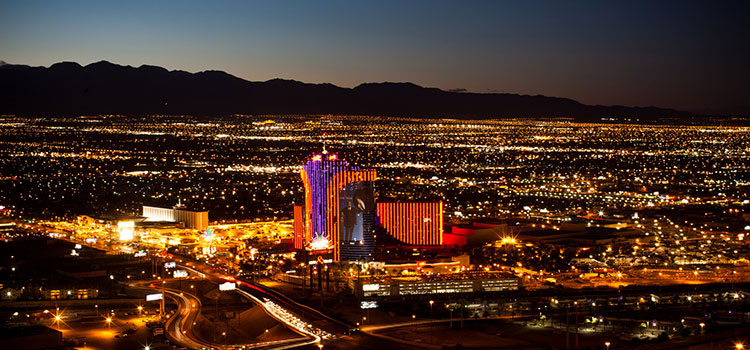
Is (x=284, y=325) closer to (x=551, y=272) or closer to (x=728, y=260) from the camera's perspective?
(x=551, y=272)

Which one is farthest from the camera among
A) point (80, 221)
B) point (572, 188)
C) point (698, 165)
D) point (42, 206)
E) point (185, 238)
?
point (698, 165)

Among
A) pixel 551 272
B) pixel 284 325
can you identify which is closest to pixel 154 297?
pixel 284 325

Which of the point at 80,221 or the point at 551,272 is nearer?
the point at 551,272

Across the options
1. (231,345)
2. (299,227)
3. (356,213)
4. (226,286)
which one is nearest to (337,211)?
(356,213)

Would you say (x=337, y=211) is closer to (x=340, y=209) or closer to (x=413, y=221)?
(x=340, y=209)

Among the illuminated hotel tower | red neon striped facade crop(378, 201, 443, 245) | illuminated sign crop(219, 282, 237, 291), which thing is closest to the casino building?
the illuminated hotel tower

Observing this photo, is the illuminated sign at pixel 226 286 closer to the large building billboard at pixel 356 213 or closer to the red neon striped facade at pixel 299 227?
the large building billboard at pixel 356 213

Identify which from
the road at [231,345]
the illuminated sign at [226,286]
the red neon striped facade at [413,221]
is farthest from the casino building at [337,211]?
the road at [231,345]
